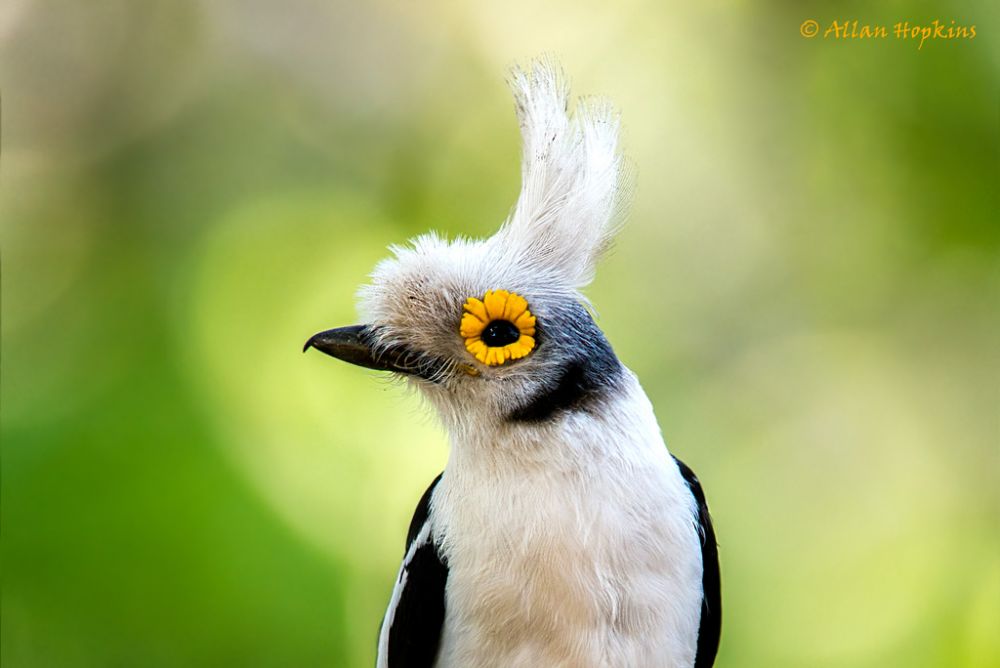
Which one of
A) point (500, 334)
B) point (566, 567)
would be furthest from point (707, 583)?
point (500, 334)

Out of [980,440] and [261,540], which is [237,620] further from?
[980,440]

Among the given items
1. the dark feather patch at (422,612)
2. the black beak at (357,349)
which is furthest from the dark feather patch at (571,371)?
the dark feather patch at (422,612)

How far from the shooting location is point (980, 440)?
3166 mm

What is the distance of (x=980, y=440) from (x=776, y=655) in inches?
39.6

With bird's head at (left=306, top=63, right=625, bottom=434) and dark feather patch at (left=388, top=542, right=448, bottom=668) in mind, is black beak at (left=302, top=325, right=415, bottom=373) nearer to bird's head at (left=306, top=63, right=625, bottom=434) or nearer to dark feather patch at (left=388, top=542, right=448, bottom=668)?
bird's head at (left=306, top=63, right=625, bottom=434)

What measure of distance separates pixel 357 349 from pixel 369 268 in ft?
5.32

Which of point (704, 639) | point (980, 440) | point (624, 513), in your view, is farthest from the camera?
point (980, 440)

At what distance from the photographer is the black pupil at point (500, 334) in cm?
142

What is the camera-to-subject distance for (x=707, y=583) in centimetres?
174

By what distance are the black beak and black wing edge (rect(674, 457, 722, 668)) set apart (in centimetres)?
54

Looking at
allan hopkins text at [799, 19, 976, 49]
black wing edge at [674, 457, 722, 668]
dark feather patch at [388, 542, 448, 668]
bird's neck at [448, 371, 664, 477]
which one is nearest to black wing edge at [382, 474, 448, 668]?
dark feather patch at [388, 542, 448, 668]

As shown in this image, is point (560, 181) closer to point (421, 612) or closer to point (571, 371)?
point (571, 371)

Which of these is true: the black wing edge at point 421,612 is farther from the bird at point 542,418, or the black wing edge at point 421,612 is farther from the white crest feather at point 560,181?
the white crest feather at point 560,181

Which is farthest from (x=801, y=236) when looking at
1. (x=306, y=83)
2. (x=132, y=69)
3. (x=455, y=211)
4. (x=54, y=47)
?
(x=54, y=47)
